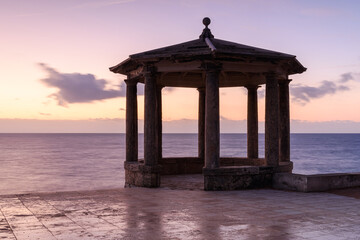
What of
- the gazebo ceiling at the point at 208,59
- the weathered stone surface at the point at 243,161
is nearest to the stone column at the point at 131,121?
the gazebo ceiling at the point at 208,59

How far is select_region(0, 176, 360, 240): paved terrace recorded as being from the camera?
8242 millimetres

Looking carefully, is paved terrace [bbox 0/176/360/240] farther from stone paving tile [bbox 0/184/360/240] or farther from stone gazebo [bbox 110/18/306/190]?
stone gazebo [bbox 110/18/306/190]

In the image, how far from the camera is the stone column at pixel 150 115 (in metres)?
15.6

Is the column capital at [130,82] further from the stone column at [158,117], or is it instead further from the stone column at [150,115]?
the stone column at [158,117]

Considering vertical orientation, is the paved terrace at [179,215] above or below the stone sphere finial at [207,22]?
below

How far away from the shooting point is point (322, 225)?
8953 mm

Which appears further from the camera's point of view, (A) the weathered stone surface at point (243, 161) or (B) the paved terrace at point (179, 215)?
(A) the weathered stone surface at point (243, 161)

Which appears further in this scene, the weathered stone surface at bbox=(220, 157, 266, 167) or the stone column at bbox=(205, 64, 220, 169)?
the weathered stone surface at bbox=(220, 157, 266, 167)

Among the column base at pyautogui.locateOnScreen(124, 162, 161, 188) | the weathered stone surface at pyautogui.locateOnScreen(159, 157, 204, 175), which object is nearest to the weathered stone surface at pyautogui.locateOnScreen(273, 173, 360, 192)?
the column base at pyautogui.locateOnScreen(124, 162, 161, 188)

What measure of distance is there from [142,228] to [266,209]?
366 cm

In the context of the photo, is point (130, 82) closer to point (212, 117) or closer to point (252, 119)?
point (212, 117)

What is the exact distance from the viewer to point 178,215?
10023 mm

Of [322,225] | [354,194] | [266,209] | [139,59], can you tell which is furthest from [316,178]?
[139,59]

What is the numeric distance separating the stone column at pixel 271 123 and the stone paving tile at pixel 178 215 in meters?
2.35
